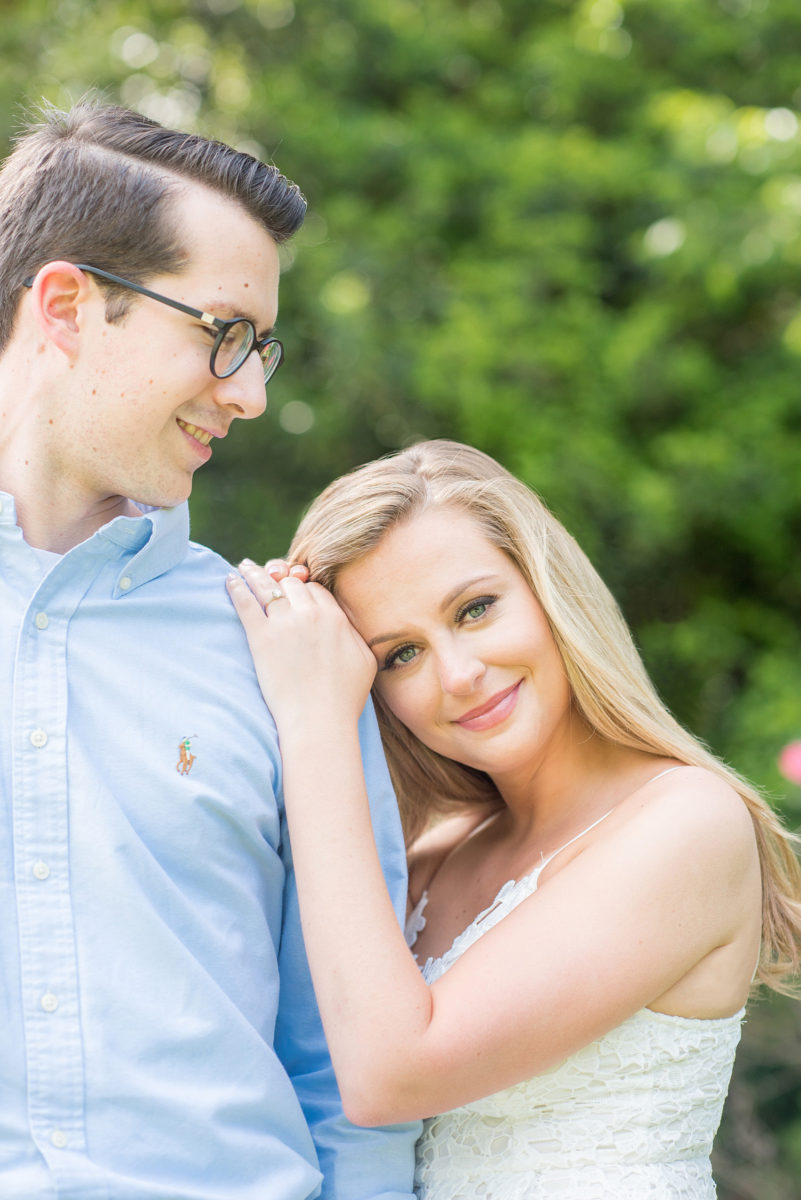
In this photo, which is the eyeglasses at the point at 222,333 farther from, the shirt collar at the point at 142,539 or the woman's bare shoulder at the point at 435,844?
the woman's bare shoulder at the point at 435,844

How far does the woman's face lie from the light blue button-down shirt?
0.99 ft

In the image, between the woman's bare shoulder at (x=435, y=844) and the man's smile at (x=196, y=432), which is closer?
the man's smile at (x=196, y=432)

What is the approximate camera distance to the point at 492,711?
2.23 m

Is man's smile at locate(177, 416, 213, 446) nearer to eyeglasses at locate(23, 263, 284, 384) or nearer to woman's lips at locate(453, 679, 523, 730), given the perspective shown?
eyeglasses at locate(23, 263, 284, 384)

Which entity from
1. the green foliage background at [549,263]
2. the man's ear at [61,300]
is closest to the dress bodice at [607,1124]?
the man's ear at [61,300]

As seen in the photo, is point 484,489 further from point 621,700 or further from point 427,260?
point 427,260

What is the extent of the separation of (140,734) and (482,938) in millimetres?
651

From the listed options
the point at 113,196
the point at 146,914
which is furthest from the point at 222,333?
the point at 146,914

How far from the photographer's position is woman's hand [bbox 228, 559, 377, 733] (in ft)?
6.72

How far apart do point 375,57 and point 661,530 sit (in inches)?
132

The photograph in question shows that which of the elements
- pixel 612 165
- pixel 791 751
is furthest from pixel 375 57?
pixel 791 751

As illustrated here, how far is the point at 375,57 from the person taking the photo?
7160 millimetres

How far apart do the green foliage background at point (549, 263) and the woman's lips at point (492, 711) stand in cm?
374

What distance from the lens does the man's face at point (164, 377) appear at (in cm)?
193
